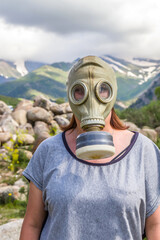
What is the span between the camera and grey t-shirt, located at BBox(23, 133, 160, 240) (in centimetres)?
150

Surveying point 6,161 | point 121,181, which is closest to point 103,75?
point 121,181

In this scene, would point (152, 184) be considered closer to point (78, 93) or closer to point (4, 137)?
point (78, 93)

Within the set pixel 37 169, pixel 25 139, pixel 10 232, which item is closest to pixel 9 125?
pixel 25 139

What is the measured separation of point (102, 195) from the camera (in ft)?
4.91

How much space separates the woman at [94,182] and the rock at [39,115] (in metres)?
11.1

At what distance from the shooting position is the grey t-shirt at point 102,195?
1.50 m

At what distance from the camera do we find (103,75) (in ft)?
5.29

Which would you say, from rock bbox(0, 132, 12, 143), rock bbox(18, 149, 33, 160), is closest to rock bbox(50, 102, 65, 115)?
rock bbox(0, 132, 12, 143)

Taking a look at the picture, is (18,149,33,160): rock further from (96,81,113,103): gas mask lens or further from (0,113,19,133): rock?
(96,81,113,103): gas mask lens

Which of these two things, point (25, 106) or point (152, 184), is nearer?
point (152, 184)

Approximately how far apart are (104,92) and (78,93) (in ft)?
0.55

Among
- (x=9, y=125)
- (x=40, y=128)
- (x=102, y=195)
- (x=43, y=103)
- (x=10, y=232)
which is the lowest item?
(x=10, y=232)

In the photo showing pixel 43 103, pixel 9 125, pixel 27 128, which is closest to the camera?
pixel 9 125

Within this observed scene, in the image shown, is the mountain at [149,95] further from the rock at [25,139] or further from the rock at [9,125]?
the rock at [25,139]
